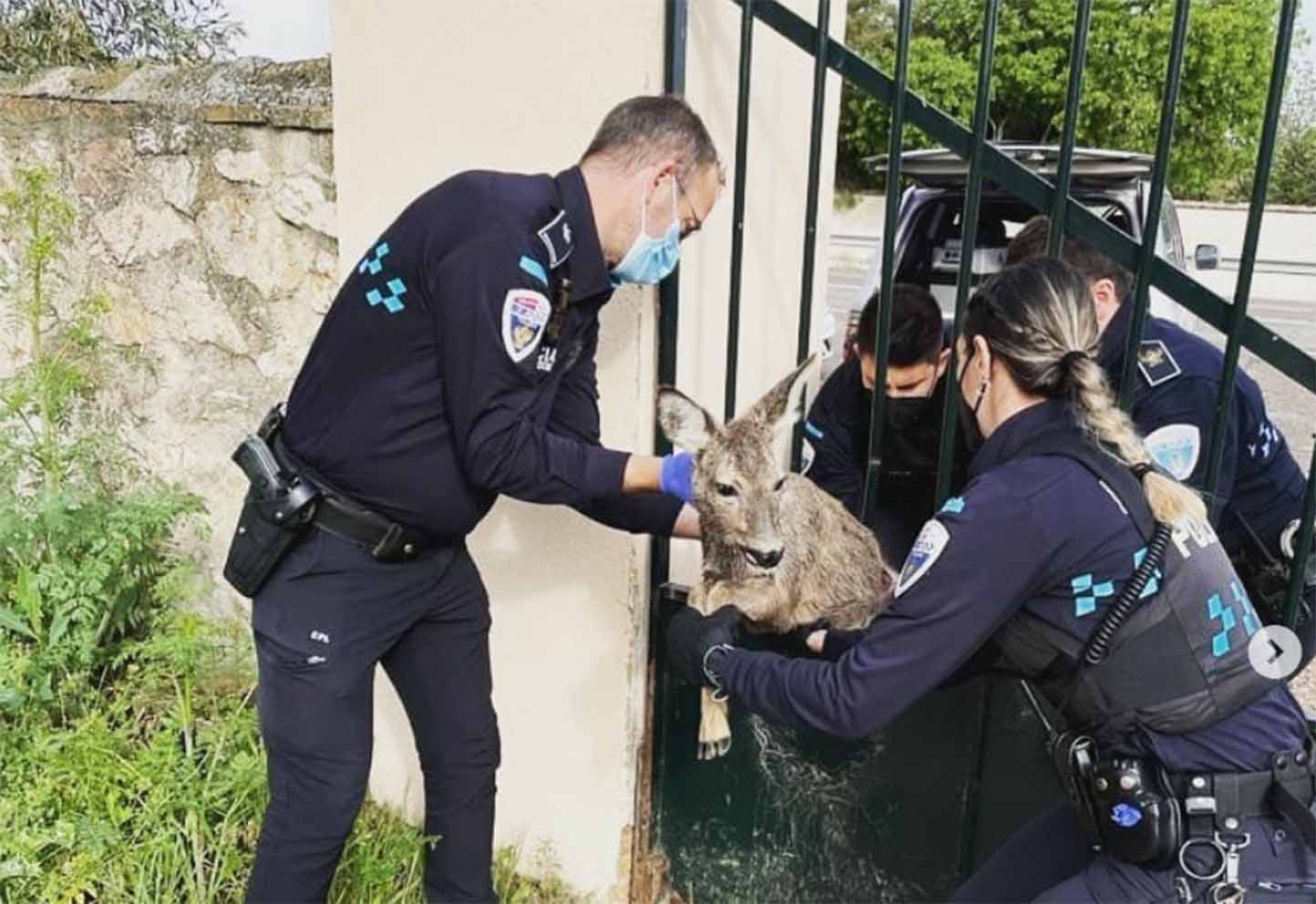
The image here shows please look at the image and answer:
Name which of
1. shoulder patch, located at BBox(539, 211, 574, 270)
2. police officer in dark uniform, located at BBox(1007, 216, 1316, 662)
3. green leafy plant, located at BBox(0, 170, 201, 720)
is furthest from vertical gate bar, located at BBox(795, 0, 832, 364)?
green leafy plant, located at BBox(0, 170, 201, 720)

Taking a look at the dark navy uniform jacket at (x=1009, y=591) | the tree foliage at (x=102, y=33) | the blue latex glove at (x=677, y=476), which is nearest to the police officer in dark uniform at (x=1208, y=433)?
the dark navy uniform jacket at (x=1009, y=591)

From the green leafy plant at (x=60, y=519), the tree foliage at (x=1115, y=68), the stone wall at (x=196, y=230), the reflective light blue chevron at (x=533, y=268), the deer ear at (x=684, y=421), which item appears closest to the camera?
the reflective light blue chevron at (x=533, y=268)

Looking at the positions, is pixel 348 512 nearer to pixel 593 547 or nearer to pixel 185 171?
pixel 593 547

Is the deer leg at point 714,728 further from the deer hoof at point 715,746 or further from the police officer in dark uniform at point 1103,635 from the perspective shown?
the police officer in dark uniform at point 1103,635

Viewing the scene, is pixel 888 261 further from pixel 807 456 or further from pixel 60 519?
pixel 60 519

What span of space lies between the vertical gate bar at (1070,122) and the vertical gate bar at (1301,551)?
585mm

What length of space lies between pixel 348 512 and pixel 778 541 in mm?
770

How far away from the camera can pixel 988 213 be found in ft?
17.6

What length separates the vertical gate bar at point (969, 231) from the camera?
195 cm

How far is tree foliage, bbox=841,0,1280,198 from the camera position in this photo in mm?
17453

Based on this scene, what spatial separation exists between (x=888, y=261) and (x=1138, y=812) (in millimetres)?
1090

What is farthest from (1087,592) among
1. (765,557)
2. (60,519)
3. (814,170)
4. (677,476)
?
(60,519)

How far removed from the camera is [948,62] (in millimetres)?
17656

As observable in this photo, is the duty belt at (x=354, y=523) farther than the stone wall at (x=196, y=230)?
No
